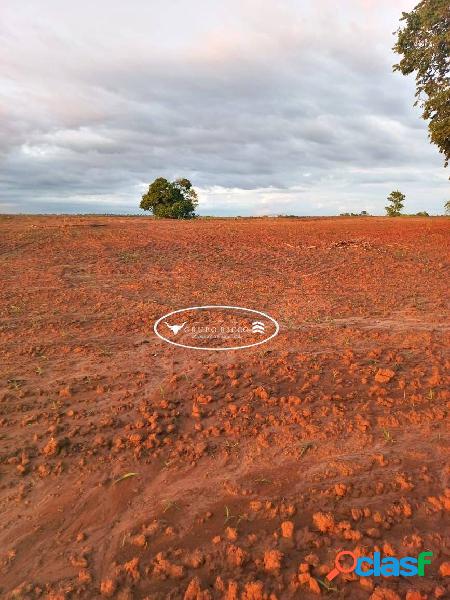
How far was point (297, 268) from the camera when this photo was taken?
34.7ft

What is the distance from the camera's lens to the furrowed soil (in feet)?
8.13

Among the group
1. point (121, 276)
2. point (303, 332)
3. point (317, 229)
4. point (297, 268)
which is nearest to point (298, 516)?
point (303, 332)

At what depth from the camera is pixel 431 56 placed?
1440cm

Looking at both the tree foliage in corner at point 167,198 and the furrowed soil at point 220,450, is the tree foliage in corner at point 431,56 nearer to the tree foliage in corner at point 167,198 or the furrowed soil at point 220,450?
the furrowed soil at point 220,450

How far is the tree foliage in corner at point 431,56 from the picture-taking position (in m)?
14.0

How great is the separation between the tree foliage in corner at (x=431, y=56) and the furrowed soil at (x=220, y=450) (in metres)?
9.67

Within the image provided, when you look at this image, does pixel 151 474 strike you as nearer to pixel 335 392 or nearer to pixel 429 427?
pixel 335 392

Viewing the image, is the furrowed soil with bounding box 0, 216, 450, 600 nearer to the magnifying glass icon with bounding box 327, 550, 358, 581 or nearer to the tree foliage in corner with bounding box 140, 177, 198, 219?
the magnifying glass icon with bounding box 327, 550, 358, 581

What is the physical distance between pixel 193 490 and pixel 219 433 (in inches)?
26.8

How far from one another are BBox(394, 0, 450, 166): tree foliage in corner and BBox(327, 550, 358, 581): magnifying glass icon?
1455cm

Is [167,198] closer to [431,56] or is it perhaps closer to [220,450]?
[431,56]

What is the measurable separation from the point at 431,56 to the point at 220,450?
52.2 feet

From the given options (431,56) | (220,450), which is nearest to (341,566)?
(220,450)

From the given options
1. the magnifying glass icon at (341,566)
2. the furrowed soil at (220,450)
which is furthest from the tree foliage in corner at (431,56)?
the magnifying glass icon at (341,566)
